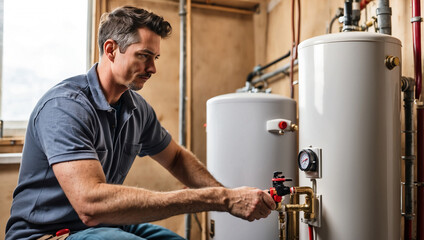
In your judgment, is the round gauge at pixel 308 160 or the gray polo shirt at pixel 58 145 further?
the round gauge at pixel 308 160

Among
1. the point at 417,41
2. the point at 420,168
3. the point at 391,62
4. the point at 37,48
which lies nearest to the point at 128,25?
the point at 391,62

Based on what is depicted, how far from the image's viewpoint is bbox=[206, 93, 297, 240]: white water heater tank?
4.96ft

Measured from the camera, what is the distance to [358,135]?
43.0 inches

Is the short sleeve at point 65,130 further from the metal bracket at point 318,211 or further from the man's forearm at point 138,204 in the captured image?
the metal bracket at point 318,211

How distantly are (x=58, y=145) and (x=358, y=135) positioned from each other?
865mm

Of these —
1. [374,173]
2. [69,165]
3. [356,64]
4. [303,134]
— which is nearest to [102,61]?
[69,165]

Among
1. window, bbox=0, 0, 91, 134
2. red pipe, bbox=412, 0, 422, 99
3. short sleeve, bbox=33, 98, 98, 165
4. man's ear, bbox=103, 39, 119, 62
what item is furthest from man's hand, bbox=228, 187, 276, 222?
window, bbox=0, 0, 91, 134

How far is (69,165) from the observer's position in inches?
37.9

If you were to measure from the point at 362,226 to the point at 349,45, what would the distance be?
1.81ft

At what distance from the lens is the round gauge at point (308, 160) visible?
3.72 ft

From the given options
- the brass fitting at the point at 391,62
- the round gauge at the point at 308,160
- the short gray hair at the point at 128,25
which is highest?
the short gray hair at the point at 128,25

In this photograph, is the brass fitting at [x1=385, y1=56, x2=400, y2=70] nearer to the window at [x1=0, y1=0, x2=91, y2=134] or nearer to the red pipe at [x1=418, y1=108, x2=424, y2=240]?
the red pipe at [x1=418, y1=108, x2=424, y2=240]

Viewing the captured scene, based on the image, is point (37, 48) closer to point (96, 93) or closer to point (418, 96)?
point (96, 93)

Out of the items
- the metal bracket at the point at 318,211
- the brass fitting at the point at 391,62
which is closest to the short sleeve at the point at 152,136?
the metal bracket at the point at 318,211
